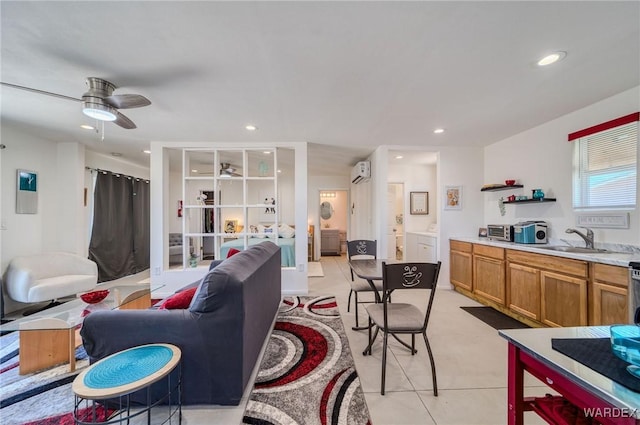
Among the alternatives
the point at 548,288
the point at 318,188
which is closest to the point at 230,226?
the point at 318,188

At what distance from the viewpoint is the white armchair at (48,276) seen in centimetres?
308

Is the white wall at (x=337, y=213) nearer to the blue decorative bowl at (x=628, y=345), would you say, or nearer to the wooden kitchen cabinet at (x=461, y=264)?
the wooden kitchen cabinet at (x=461, y=264)

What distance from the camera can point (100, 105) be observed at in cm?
207

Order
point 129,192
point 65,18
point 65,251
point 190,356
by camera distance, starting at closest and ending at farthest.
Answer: point 65,18
point 190,356
point 65,251
point 129,192

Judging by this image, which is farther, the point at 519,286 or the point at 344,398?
the point at 519,286

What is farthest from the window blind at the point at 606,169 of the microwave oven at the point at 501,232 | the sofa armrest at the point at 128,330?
the sofa armrest at the point at 128,330

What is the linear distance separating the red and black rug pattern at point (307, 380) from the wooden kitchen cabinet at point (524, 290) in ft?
6.89

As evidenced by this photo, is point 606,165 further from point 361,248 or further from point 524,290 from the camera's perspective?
point 361,248

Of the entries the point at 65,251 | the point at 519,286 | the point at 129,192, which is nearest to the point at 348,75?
the point at 519,286

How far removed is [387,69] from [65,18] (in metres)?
2.11

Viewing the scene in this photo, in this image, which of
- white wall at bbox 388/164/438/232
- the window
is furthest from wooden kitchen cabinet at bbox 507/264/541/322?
white wall at bbox 388/164/438/232

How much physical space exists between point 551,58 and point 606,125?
4.42ft

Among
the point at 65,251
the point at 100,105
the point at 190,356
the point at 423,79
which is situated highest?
the point at 423,79

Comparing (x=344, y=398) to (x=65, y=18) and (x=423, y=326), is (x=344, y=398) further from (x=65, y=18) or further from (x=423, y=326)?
(x=65, y=18)
